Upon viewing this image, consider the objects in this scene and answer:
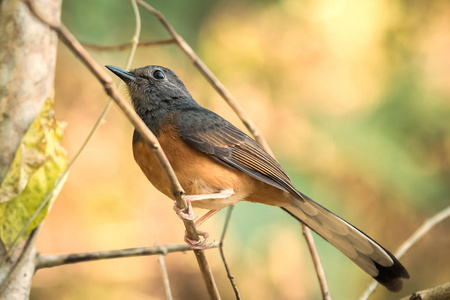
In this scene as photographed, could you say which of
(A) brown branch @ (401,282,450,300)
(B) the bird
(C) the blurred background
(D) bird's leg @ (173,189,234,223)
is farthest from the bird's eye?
(A) brown branch @ (401,282,450,300)

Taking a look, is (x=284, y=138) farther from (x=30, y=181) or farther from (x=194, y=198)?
(x=30, y=181)

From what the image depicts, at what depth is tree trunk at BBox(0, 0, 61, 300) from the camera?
1.93m

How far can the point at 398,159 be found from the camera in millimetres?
4734

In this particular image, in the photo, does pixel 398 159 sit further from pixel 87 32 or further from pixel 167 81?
pixel 87 32

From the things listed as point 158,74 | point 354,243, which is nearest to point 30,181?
point 158,74

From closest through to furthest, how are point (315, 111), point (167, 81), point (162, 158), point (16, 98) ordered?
point (162, 158) < point (16, 98) < point (167, 81) < point (315, 111)

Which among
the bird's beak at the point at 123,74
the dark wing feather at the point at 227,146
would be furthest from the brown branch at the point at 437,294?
the bird's beak at the point at 123,74

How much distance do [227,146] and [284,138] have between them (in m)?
1.91

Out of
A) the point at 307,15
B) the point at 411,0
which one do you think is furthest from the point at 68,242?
the point at 411,0

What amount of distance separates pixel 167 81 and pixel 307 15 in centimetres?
232

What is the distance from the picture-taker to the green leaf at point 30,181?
1.88 metres

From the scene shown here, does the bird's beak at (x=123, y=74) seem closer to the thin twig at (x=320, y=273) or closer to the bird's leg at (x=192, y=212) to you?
the bird's leg at (x=192, y=212)

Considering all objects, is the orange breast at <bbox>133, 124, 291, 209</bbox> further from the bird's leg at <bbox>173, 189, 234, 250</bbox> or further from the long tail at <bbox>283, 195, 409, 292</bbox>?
the long tail at <bbox>283, 195, 409, 292</bbox>

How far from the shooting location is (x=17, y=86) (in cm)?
195
